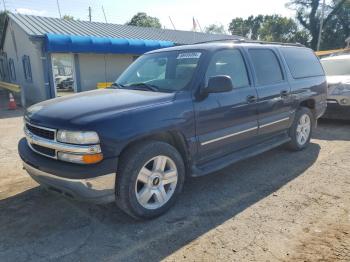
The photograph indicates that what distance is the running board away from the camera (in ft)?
13.1

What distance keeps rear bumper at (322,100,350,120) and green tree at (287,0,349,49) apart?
120 feet

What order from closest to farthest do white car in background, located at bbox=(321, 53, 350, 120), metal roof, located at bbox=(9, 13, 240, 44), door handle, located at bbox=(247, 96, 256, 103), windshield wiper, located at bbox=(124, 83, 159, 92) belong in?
windshield wiper, located at bbox=(124, 83, 159, 92) < door handle, located at bbox=(247, 96, 256, 103) < white car in background, located at bbox=(321, 53, 350, 120) < metal roof, located at bbox=(9, 13, 240, 44)

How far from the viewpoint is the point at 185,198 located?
417cm

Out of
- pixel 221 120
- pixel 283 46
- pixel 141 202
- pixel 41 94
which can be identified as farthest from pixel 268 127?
pixel 41 94

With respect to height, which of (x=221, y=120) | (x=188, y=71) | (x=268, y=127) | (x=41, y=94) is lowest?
(x=41, y=94)

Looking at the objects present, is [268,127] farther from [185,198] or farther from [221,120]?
[185,198]

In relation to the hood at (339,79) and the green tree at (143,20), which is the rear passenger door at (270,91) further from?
the green tree at (143,20)

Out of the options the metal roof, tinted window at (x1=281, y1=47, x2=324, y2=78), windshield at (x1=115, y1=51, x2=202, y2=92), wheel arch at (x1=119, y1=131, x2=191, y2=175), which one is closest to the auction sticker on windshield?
windshield at (x1=115, y1=51, x2=202, y2=92)

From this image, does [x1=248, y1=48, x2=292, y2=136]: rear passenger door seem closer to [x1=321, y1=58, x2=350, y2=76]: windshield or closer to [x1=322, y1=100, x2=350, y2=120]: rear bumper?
[x1=322, y1=100, x2=350, y2=120]: rear bumper

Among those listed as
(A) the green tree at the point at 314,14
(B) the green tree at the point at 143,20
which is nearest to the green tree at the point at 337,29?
(A) the green tree at the point at 314,14

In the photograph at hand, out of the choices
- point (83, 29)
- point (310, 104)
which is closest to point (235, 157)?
point (310, 104)

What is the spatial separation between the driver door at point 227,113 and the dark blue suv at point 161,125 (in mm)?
14

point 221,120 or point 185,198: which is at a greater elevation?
point 221,120

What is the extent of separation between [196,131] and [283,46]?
2.92m
